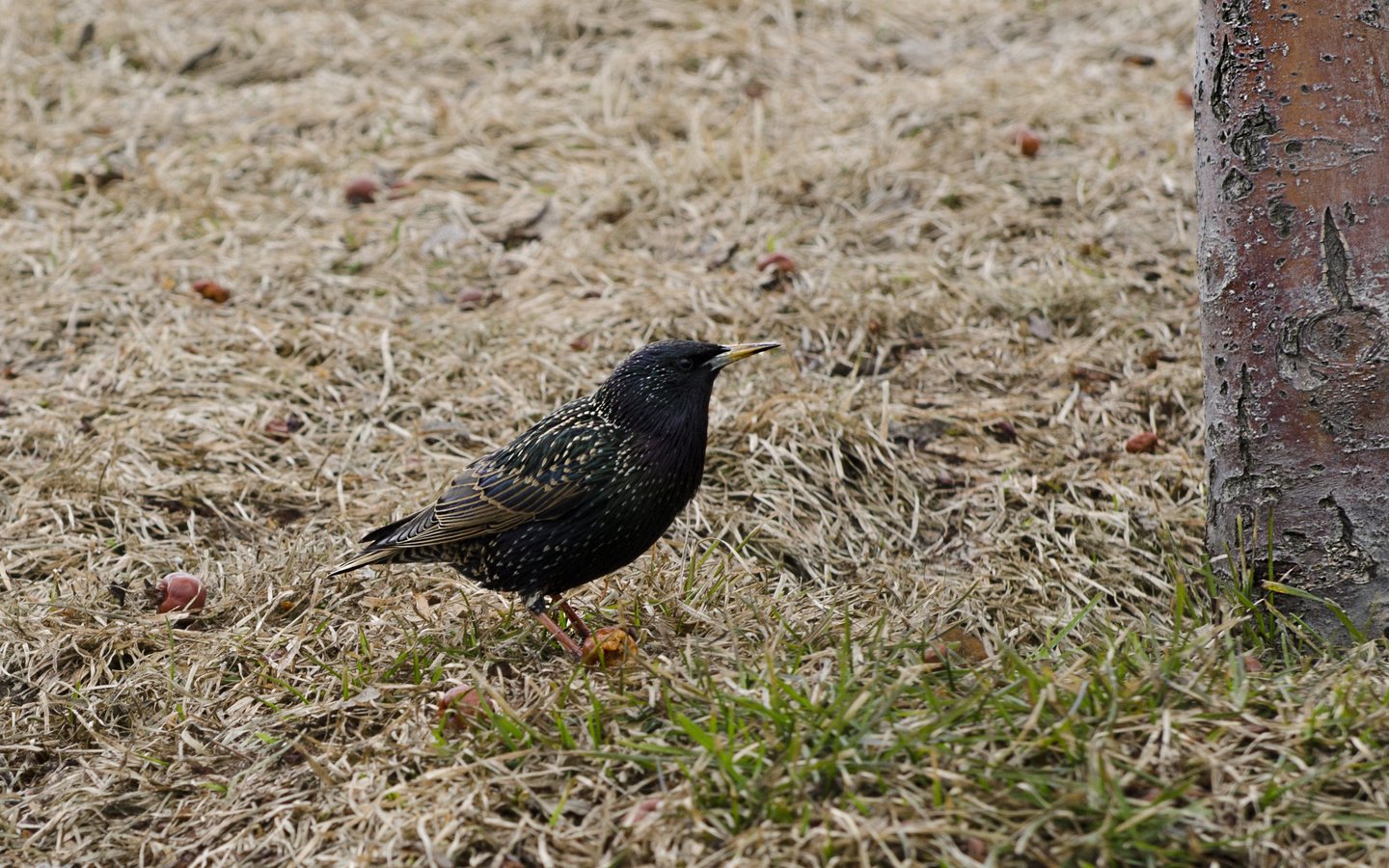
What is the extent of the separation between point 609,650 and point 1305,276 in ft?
6.04

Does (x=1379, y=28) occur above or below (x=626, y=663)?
above

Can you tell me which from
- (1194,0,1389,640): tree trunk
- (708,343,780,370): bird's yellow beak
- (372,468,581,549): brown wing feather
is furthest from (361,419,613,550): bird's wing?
(1194,0,1389,640): tree trunk

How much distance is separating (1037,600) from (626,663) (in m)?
1.34

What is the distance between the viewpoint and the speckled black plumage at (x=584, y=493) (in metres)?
3.49

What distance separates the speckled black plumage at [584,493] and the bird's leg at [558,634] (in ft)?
0.11

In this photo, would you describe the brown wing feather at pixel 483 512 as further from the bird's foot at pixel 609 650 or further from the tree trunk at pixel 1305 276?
the tree trunk at pixel 1305 276

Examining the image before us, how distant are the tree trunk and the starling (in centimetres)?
117

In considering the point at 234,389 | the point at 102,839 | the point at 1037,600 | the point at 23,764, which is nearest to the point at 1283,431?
the point at 1037,600

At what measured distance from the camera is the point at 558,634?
338 centimetres

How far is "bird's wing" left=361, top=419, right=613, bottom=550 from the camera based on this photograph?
3.56 m

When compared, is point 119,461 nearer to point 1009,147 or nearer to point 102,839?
point 102,839

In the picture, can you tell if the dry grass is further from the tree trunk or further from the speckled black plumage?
the tree trunk

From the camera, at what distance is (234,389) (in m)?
4.93

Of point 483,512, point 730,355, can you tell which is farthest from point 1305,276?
point 483,512
